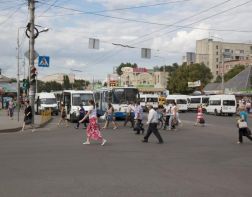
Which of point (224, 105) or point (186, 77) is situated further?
point (186, 77)

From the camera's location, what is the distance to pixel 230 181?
10391 mm

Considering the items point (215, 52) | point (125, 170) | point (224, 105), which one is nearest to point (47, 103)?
point (224, 105)

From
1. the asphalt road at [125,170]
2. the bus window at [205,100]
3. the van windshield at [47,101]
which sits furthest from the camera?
the bus window at [205,100]

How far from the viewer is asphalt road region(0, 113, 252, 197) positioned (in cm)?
914

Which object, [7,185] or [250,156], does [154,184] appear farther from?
[250,156]

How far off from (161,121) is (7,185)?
20815mm

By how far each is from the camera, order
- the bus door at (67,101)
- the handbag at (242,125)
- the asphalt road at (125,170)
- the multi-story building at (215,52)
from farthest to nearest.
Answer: the multi-story building at (215,52) → the bus door at (67,101) → the handbag at (242,125) → the asphalt road at (125,170)

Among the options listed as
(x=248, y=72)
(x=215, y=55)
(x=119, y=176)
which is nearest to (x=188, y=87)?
(x=248, y=72)

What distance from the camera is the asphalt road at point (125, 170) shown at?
30.0 feet

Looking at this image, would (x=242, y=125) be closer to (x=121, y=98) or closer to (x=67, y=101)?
(x=121, y=98)

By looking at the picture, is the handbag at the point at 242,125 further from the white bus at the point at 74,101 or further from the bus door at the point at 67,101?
the bus door at the point at 67,101

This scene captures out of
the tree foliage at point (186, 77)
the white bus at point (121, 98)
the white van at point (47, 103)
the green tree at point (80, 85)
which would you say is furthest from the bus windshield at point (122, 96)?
the green tree at point (80, 85)

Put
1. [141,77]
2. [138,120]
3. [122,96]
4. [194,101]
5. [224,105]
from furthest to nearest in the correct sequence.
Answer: [141,77], [194,101], [224,105], [122,96], [138,120]

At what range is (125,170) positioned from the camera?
11789 mm
